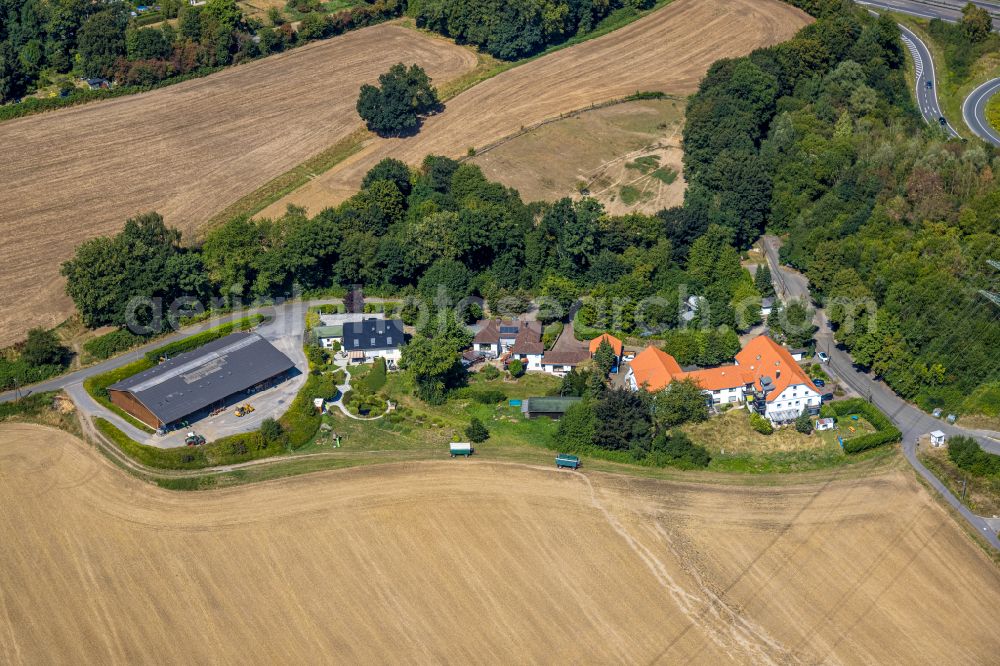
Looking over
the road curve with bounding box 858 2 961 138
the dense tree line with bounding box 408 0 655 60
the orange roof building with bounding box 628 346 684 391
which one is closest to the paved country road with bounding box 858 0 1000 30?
the road curve with bounding box 858 2 961 138

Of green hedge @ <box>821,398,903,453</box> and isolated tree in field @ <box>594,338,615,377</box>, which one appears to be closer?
green hedge @ <box>821,398,903,453</box>

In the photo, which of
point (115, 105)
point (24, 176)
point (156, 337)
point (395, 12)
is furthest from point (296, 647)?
point (395, 12)

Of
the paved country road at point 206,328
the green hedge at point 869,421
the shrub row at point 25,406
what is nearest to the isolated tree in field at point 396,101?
the paved country road at point 206,328

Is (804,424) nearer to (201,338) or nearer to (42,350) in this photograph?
(201,338)

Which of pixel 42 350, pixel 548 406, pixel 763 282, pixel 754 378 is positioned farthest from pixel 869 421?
pixel 42 350

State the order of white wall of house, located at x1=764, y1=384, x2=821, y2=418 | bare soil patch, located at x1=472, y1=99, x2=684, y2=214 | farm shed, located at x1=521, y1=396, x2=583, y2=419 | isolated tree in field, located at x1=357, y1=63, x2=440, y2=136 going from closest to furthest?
white wall of house, located at x1=764, y1=384, x2=821, y2=418, farm shed, located at x1=521, y1=396, x2=583, y2=419, bare soil patch, located at x1=472, y1=99, x2=684, y2=214, isolated tree in field, located at x1=357, y1=63, x2=440, y2=136

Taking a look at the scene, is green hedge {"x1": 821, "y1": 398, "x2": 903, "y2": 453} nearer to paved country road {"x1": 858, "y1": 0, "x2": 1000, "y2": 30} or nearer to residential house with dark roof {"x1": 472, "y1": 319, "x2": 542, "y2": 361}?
residential house with dark roof {"x1": 472, "y1": 319, "x2": 542, "y2": 361}

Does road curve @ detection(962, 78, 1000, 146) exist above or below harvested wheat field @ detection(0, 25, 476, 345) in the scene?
above

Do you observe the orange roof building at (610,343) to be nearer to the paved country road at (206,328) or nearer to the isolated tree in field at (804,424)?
the isolated tree in field at (804,424)
